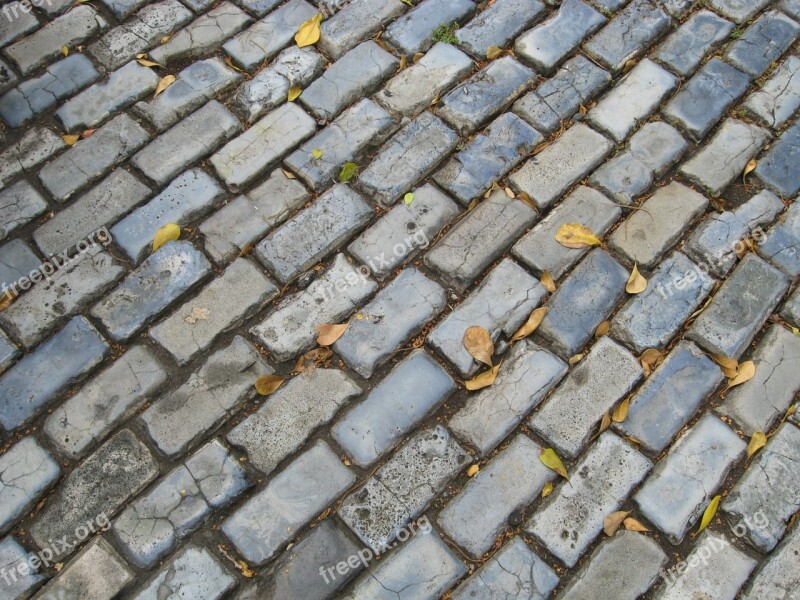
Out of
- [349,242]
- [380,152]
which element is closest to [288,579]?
[349,242]

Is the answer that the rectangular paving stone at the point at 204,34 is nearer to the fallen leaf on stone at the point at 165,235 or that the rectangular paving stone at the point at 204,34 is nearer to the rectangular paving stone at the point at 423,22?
the rectangular paving stone at the point at 423,22

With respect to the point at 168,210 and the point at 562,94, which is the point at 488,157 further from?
the point at 168,210

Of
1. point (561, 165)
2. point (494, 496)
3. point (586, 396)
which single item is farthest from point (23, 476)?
point (561, 165)

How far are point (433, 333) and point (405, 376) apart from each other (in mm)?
200

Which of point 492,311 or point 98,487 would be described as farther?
point 492,311

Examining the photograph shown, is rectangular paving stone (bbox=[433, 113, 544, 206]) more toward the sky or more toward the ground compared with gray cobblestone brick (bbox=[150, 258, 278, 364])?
more toward the sky

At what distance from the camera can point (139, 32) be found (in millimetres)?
3441

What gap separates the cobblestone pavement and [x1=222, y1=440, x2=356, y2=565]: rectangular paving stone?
10 millimetres

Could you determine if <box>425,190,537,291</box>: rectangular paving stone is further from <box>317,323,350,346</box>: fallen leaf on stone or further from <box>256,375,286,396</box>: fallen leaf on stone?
<box>256,375,286,396</box>: fallen leaf on stone

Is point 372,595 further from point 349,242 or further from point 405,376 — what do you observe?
point 349,242

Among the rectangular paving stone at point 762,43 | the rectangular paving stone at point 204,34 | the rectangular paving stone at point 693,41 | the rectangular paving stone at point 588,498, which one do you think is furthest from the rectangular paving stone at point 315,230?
the rectangular paving stone at point 762,43

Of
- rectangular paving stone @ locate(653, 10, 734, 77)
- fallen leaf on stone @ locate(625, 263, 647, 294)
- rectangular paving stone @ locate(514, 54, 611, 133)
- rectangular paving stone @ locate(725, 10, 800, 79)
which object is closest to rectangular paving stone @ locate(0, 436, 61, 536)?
fallen leaf on stone @ locate(625, 263, 647, 294)

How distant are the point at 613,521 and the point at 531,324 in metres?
0.76

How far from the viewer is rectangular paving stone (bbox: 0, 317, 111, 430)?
270 cm
